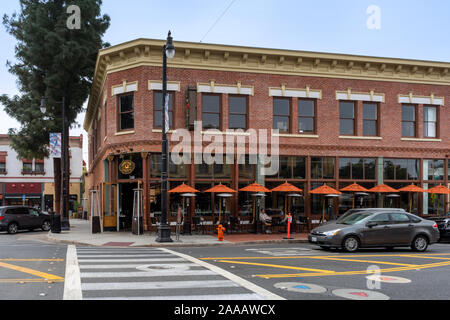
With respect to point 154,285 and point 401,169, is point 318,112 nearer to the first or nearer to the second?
point 401,169

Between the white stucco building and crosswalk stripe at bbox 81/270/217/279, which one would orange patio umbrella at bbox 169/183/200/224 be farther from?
the white stucco building

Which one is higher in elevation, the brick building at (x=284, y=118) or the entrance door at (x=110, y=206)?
the brick building at (x=284, y=118)

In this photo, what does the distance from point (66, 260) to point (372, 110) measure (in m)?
19.7

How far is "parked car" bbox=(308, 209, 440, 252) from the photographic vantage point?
50.2 feet

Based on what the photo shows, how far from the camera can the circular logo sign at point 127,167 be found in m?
22.9

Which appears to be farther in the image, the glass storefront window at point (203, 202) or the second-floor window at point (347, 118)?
the second-floor window at point (347, 118)

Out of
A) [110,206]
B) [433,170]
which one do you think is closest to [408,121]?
[433,170]

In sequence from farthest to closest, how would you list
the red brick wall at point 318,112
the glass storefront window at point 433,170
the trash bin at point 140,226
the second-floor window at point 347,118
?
the glass storefront window at point 433,170
the second-floor window at point 347,118
the red brick wall at point 318,112
the trash bin at point 140,226

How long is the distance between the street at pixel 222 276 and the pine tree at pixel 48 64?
1796cm

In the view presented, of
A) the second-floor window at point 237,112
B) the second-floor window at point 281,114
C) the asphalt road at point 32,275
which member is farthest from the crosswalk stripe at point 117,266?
the second-floor window at point 281,114

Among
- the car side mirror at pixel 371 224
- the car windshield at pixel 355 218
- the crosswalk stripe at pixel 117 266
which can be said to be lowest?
the crosswalk stripe at pixel 117 266

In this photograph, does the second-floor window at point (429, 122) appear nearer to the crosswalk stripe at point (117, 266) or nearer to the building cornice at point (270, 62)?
the building cornice at point (270, 62)

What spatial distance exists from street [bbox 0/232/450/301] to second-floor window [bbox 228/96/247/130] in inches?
420
